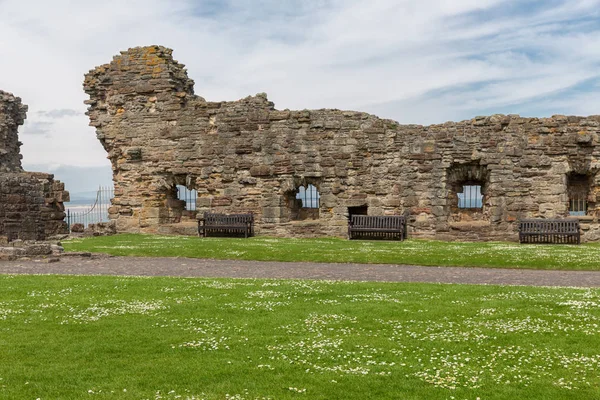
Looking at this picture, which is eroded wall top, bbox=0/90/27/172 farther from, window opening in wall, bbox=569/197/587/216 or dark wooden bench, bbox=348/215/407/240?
window opening in wall, bbox=569/197/587/216

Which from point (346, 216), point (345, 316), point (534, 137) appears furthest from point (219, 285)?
point (534, 137)

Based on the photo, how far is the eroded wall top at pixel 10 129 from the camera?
25.5 meters

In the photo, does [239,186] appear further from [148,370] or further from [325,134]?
[148,370]

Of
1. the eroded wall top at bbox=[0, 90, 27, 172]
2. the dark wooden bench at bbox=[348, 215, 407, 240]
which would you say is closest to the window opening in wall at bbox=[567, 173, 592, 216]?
the dark wooden bench at bbox=[348, 215, 407, 240]

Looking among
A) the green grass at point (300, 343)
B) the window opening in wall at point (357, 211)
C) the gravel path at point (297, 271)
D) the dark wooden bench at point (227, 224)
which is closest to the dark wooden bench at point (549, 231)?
the window opening in wall at point (357, 211)

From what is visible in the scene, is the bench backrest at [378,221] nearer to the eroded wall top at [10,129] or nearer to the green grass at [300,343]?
the green grass at [300,343]

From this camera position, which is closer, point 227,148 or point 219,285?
point 219,285

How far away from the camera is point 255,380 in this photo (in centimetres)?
615

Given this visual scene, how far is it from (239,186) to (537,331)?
59.4 feet

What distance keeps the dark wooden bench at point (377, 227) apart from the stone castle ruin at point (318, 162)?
65 centimetres

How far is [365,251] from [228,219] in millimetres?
7917

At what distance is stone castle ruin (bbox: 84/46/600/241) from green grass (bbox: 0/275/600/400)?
1192cm

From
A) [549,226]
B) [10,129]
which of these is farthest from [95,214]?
[549,226]

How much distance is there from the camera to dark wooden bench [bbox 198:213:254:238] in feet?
79.4
